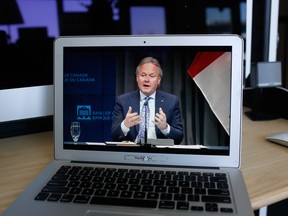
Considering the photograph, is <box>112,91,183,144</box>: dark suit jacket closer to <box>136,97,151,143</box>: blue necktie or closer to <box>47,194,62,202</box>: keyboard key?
<box>136,97,151,143</box>: blue necktie

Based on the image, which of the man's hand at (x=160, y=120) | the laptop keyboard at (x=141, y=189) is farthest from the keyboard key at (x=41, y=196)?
the man's hand at (x=160, y=120)

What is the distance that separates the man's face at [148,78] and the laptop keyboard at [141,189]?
17 cm

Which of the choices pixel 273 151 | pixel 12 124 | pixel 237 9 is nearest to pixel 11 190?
pixel 12 124

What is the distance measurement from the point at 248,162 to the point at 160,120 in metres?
0.22

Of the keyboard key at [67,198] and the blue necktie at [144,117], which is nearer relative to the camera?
the keyboard key at [67,198]

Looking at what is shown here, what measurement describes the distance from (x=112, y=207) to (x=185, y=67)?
0.34m

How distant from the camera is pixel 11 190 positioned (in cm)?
68

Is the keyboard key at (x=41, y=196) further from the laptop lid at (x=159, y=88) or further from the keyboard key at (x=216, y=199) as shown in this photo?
the keyboard key at (x=216, y=199)

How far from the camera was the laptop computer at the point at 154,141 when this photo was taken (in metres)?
0.69

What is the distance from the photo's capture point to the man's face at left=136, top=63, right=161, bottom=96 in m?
0.78

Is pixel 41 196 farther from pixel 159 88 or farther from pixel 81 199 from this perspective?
pixel 159 88

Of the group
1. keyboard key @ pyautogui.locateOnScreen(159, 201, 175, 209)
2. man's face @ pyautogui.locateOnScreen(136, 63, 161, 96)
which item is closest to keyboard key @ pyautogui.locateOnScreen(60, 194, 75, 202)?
keyboard key @ pyautogui.locateOnScreen(159, 201, 175, 209)

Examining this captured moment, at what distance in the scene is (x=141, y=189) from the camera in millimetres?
648

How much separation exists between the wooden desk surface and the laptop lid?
0.06m
